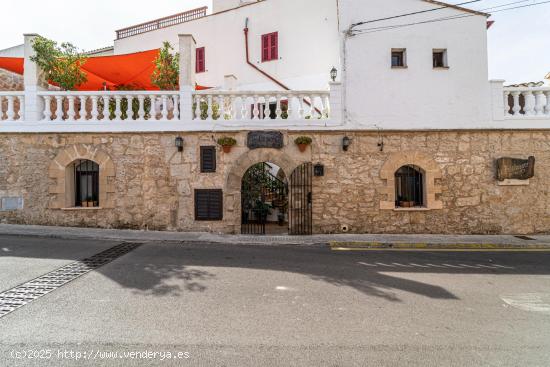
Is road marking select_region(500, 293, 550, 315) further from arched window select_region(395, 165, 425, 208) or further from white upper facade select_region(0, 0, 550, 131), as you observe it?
white upper facade select_region(0, 0, 550, 131)

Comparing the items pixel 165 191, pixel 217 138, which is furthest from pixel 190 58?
pixel 165 191

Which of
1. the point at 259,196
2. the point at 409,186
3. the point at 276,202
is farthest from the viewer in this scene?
the point at 276,202

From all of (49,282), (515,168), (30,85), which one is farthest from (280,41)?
(49,282)

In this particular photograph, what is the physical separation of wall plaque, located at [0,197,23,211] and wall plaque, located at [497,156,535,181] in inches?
578

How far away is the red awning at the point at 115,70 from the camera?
11.4 meters

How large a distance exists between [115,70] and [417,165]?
1155 cm

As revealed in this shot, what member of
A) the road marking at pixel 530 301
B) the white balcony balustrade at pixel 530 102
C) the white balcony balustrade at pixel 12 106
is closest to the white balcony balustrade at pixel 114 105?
the white balcony balustrade at pixel 12 106

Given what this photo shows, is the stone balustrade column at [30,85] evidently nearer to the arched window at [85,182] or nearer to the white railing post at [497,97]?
the arched window at [85,182]

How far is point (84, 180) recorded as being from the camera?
35.2 ft

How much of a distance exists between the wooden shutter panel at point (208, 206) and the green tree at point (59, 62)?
18.1ft

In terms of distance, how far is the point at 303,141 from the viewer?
975cm

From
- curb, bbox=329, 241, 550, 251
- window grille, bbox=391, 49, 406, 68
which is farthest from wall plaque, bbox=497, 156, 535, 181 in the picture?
window grille, bbox=391, 49, 406, 68

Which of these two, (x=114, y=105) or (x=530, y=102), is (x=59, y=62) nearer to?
(x=114, y=105)

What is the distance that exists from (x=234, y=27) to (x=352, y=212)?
524 inches
